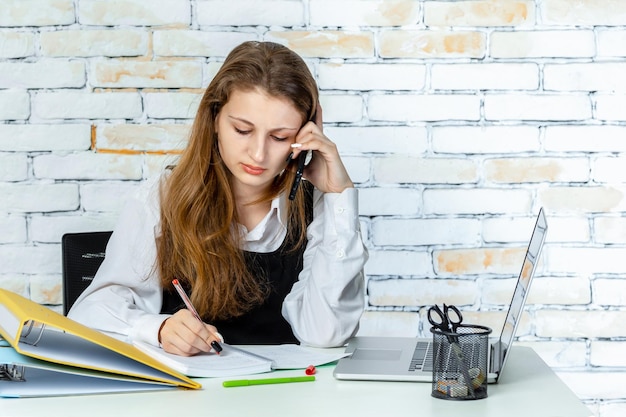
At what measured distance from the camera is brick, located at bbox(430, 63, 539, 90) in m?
2.28

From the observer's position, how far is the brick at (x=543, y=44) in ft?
7.47

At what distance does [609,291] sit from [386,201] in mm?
649

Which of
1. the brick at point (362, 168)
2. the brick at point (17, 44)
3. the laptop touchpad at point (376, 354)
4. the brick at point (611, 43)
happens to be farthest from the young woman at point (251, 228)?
the brick at point (611, 43)

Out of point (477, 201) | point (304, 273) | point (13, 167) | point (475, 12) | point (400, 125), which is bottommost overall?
point (304, 273)

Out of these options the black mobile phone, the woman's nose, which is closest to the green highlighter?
the woman's nose

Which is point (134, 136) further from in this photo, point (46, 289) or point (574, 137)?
point (574, 137)

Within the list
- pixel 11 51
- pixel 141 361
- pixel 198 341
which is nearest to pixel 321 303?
pixel 198 341

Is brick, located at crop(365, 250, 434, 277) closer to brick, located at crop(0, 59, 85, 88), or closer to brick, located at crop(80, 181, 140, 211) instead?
brick, located at crop(80, 181, 140, 211)

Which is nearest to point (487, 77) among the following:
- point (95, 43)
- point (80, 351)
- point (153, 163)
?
point (153, 163)

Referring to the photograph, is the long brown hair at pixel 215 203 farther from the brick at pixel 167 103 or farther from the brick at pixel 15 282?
the brick at pixel 15 282

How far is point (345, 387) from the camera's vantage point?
1.24m

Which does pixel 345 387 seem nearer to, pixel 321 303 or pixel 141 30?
pixel 321 303

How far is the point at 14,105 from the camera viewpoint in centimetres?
227

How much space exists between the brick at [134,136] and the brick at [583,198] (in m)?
0.99
